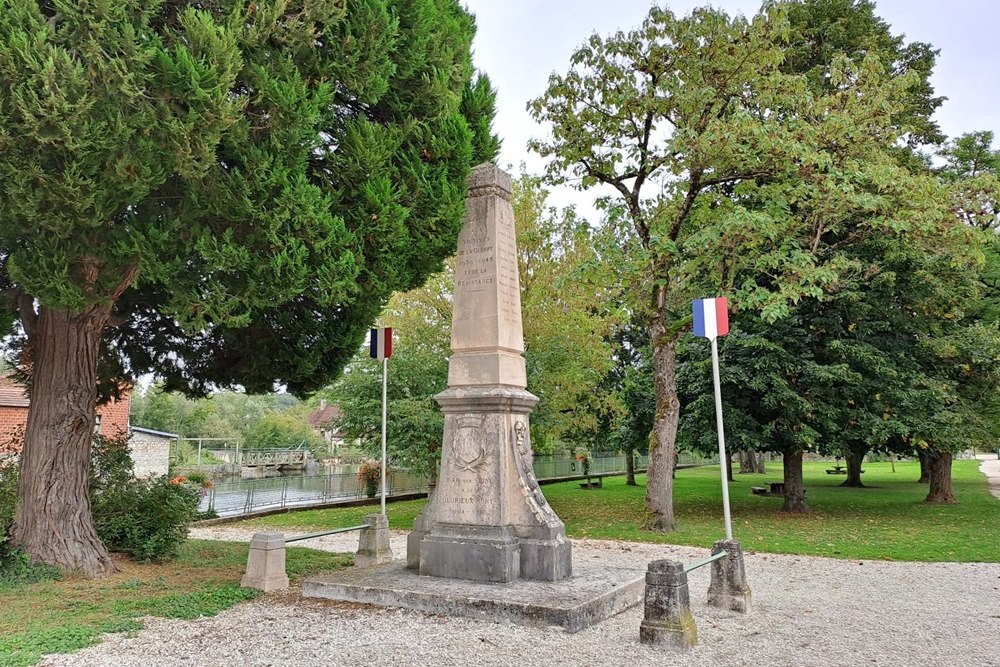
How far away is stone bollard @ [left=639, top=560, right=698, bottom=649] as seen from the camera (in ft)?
18.4

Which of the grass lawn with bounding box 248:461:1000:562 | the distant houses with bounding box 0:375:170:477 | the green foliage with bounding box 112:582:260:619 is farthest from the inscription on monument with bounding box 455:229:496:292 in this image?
the distant houses with bounding box 0:375:170:477

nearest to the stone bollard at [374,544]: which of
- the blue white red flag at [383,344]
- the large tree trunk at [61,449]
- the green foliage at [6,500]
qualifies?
the blue white red flag at [383,344]

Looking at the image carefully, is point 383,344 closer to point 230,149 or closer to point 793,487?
point 230,149

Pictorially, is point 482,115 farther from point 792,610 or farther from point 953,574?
point 953,574

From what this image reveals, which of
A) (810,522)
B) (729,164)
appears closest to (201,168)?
(729,164)

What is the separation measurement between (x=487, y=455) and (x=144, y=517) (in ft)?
18.1

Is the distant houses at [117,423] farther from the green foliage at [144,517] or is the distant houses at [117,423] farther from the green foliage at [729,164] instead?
the green foliage at [729,164]

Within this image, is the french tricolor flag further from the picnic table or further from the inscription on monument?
the picnic table

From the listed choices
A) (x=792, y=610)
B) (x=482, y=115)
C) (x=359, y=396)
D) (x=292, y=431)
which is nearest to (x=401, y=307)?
(x=359, y=396)

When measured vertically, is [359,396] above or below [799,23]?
below

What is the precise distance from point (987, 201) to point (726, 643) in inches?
454

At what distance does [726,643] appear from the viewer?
19.2ft

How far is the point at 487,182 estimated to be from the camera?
838cm

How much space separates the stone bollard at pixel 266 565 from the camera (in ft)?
25.2
